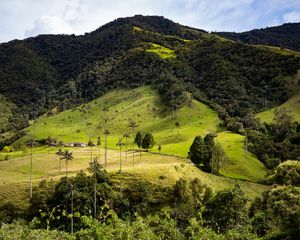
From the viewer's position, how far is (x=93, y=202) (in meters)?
103

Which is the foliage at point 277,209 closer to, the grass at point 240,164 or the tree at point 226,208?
the tree at point 226,208

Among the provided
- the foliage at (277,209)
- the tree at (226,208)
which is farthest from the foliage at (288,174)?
the foliage at (277,209)

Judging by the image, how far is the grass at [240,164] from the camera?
131 m

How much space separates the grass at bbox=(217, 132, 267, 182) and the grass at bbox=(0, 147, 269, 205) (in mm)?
5927

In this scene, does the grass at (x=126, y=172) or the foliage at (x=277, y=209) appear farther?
the grass at (x=126, y=172)

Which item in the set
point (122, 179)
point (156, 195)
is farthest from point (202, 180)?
point (122, 179)

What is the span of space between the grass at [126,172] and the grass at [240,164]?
5927 millimetres

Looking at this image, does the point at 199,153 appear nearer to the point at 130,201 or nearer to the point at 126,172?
the point at 126,172

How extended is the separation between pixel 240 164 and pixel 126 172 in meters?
44.4

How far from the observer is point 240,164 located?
13725 cm

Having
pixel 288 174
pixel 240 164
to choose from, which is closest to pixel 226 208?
pixel 288 174

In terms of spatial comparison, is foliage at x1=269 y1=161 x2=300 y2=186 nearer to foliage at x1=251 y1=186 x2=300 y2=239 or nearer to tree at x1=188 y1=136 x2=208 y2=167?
tree at x1=188 y1=136 x2=208 y2=167

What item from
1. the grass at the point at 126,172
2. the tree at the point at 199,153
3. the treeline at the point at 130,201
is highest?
the tree at the point at 199,153

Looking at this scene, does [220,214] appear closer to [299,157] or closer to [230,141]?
[299,157]
